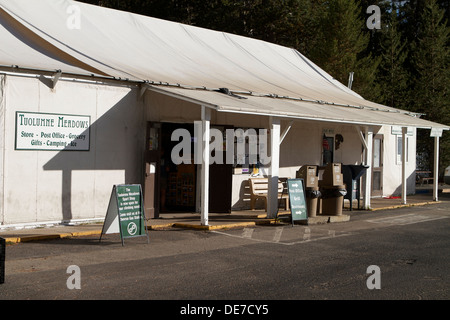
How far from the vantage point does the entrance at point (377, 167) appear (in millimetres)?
20803

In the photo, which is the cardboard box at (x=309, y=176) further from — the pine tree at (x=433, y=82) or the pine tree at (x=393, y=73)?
the pine tree at (x=393, y=73)

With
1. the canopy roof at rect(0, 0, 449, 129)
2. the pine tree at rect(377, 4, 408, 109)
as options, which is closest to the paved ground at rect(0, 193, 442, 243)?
the canopy roof at rect(0, 0, 449, 129)

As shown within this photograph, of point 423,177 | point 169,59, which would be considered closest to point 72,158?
point 169,59

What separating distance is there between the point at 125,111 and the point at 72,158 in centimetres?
171

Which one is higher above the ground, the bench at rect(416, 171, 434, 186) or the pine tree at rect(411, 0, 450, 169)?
the pine tree at rect(411, 0, 450, 169)

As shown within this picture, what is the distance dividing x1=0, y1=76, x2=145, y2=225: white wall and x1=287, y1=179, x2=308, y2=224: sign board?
11.9 ft

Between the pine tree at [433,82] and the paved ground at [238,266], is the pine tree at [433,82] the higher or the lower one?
the higher one

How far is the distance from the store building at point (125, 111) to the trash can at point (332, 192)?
1.39 m

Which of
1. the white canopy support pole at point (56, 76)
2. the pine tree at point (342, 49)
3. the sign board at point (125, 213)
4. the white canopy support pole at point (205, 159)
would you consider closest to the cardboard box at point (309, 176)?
the white canopy support pole at point (205, 159)

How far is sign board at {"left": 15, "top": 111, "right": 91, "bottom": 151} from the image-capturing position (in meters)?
11.4

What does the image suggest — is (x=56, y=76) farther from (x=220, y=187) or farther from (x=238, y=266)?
(x=238, y=266)

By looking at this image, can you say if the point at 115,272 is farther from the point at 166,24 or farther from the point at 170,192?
the point at 166,24

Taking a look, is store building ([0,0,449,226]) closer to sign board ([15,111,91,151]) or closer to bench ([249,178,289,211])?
sign board ([15,111,91,151])

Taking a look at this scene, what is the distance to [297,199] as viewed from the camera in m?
13.3
